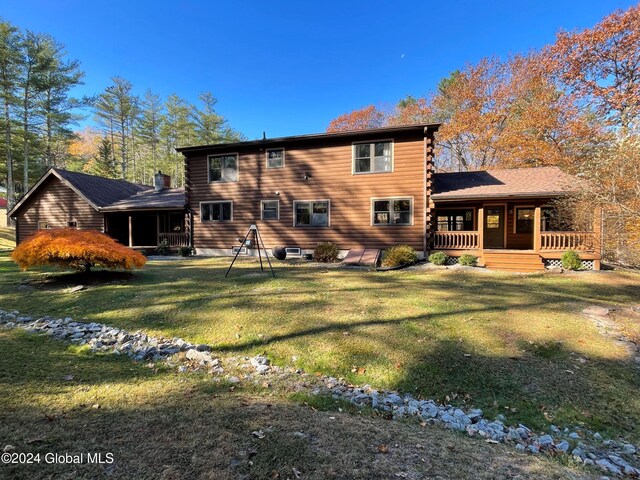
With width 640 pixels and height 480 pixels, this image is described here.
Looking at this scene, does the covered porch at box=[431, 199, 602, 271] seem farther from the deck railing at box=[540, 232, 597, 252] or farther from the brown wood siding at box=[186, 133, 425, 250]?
the brown wood siding at box=[186, 133, 425, 250]

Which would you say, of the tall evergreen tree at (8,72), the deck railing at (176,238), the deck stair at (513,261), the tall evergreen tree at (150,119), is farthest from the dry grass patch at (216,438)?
the tall evergreen tree at (150,119)

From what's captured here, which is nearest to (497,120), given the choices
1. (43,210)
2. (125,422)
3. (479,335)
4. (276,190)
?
(276,190)

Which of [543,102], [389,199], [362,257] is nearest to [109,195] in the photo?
[362,257]

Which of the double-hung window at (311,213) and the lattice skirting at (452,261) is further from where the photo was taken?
the double-hung window at (311,213)

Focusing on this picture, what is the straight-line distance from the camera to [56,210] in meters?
20.3

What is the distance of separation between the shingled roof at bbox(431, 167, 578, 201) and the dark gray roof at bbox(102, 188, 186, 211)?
46.5 feet

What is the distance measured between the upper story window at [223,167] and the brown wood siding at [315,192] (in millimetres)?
292

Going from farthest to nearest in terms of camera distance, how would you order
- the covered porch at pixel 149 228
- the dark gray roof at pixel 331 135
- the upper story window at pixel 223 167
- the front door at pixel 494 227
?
the covered porch at pixel 149 228 < the upper story window at pixel 223 167 < the front door at pixel 494 227 < the dark gray roof at pixel 331 135

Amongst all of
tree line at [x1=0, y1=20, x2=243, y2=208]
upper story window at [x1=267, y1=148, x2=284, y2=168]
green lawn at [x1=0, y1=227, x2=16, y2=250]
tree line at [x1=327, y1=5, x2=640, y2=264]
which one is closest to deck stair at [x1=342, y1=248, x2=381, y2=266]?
upper story window at [x1=267, y1=148, x2=284, y2=168]

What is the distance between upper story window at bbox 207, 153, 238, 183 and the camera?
16.9m

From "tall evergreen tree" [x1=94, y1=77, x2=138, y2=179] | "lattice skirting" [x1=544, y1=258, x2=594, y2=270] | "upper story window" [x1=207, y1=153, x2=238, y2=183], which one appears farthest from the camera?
"tall evergreen tree" [x1=94, y1=77, x2=138, y2=179]

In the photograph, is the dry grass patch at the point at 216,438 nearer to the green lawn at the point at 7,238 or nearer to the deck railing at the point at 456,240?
the deck railing at the point at 456,240

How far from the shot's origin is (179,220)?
20.0 m

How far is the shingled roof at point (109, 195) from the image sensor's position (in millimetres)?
18750
